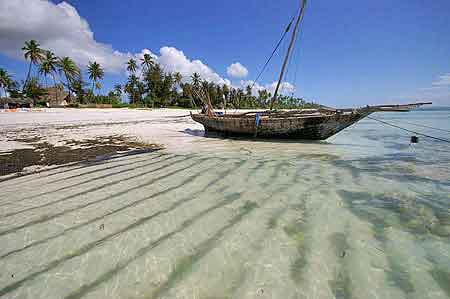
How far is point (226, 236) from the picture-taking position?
2.36 m

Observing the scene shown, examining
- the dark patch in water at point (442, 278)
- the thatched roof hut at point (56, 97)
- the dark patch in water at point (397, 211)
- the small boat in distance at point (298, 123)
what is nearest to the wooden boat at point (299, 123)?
the small boat in distance at point (298, 123)

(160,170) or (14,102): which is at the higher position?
(14,102)

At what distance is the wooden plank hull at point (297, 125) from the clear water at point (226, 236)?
457 cm

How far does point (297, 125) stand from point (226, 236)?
24.9 ft

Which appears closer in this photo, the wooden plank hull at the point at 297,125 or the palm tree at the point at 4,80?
the wooden plank hull at the point at 297,125

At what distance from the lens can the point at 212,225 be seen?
8.52 feet

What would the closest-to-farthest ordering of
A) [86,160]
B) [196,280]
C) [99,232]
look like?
[196,280], [99,232], [86,160]

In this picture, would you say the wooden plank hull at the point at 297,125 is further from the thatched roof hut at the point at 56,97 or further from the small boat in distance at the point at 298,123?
the thatched roof hut at the point at 56,97

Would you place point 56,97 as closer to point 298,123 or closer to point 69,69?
point 69,69

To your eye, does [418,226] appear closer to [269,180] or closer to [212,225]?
[269,180]

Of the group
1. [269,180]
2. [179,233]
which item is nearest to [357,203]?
[269,180]

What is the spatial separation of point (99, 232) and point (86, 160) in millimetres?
4378

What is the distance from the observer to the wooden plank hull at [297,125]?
869 centimetres

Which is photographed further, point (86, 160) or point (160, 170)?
point (86, 160)
